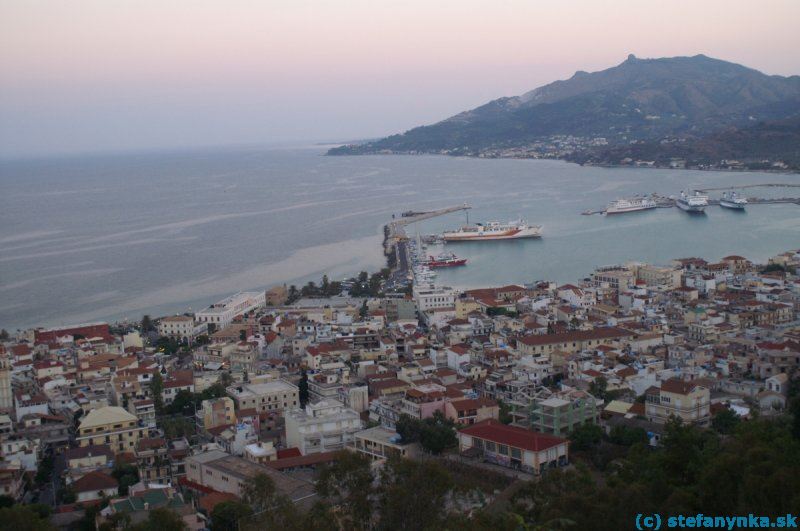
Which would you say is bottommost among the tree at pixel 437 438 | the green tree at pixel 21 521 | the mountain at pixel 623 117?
the tree at pixel 437 438

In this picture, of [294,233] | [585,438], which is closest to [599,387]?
[585,438]

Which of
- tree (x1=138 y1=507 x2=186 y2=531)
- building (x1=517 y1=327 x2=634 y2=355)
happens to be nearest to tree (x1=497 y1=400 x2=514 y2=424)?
building (x1=517 y1=327 x2=634 y2=355)

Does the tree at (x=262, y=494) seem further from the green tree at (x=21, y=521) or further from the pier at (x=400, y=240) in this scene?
the pier at (x=400, y=240)

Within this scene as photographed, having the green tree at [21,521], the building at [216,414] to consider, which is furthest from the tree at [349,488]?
the building at [216,414]

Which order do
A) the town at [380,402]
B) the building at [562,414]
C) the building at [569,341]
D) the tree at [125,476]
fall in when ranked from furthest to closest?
the building at [569,341], the building at [562,414], the tree at [125,476], the town at [380,402]

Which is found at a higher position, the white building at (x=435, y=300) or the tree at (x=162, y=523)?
the tree at (x=162, y=523)

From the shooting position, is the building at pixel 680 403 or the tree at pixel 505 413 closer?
the building at pixel 680 403
